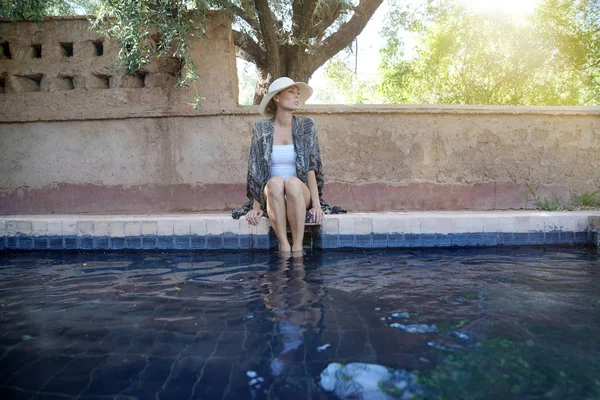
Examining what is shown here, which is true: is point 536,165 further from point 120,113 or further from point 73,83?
point 73,83

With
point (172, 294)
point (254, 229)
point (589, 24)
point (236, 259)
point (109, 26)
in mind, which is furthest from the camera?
point (589, 24)

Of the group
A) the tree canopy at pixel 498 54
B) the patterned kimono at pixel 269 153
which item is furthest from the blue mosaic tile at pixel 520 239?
the tree canopy at pixel 498 54

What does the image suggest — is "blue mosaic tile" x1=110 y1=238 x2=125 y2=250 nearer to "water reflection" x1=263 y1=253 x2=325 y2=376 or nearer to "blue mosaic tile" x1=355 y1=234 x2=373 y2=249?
"water reflection" x1=263 y1=253 x2=325 y2=376

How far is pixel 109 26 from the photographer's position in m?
5.85

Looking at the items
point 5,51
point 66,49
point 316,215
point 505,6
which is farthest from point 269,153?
point 505,6

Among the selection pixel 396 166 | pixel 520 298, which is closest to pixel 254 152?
pixel 396 166

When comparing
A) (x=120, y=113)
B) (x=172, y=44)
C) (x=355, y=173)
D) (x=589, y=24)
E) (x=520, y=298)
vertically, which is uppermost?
(x=589, y=24)

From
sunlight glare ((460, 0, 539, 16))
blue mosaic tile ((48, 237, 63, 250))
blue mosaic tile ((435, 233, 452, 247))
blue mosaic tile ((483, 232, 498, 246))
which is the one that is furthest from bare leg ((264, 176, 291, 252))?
sunlight glare ((460, 0, 539, 16))

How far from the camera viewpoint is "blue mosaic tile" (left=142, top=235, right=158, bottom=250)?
4574 millimetres

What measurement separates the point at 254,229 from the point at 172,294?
5.61 feet

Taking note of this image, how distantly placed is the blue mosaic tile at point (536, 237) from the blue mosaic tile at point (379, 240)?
4.59 feet

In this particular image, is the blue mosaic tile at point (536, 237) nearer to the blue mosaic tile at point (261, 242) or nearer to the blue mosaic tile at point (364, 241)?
the blue mosaic tile at point (364, 241)

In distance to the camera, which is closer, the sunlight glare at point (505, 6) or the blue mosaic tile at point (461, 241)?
the blue mosaic tile at point (461, 241)

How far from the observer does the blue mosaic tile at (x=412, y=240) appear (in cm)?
453
